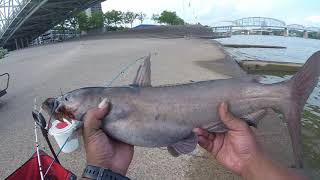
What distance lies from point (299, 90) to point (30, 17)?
5055cm

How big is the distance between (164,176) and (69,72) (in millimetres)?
12329

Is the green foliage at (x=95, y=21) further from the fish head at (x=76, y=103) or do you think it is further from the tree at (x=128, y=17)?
the fish head at (x=76, y=103)

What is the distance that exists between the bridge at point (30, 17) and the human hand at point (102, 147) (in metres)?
44.3

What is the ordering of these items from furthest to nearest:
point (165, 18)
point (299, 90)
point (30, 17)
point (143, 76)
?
1. point (165, 18)
2. point (30, 17)
3. point (143, 76)
4. point (299, 90)

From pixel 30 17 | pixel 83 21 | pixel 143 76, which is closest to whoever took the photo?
pixel 143 76

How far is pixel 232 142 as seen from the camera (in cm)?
290

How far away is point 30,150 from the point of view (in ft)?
24.1

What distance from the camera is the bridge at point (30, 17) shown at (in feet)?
150

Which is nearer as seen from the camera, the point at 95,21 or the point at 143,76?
the point at 143,76

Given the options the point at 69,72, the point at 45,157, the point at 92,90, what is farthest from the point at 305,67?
the point at 69,72

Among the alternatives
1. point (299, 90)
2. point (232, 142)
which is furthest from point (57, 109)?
point (299, 90)

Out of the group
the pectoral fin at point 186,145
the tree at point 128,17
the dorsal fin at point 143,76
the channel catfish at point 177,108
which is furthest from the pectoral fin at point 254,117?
the tree at point 128,17

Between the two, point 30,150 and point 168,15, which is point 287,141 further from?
point 168,15

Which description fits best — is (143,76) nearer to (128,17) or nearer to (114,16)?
(114,16)
